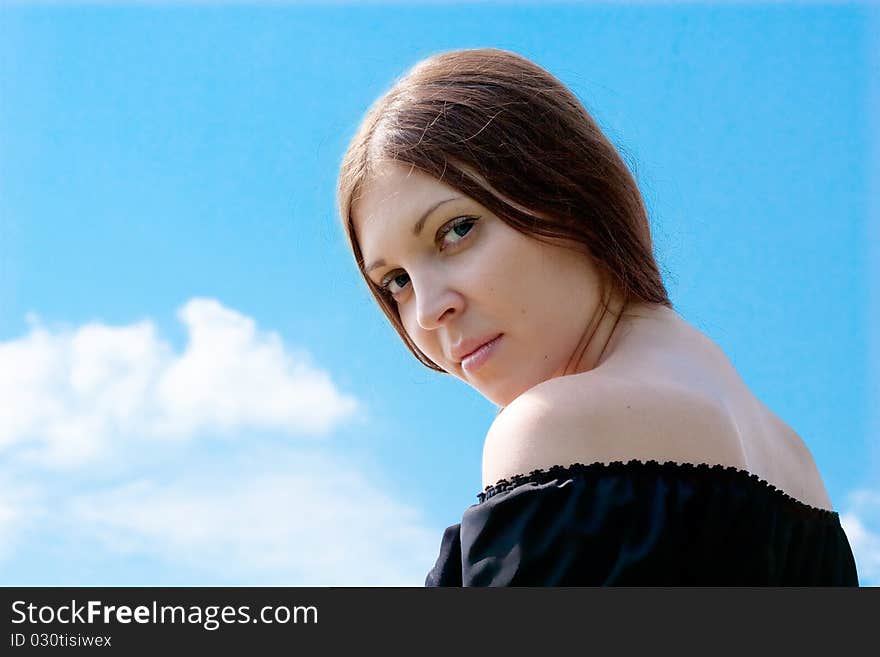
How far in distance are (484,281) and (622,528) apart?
0.66 meters

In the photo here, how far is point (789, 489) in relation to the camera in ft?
6.33

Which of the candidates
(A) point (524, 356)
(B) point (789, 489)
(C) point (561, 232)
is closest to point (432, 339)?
(A) point (524, 356)

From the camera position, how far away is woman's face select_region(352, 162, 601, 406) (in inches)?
82.4

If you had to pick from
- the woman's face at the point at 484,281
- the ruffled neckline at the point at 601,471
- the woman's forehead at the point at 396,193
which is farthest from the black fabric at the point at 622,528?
the woman's forehead at the point at 396,193

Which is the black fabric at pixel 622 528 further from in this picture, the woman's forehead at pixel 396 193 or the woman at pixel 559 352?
the woman's forehead at pixel 396 193

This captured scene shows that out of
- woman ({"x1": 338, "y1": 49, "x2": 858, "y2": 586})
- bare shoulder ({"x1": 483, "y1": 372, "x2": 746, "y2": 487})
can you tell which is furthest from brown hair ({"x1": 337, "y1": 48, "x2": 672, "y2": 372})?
bare shoulder ({"x1": 483, "y1": 372, "x2": 746, "y2": 487})

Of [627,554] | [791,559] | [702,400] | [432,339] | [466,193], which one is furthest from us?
[432,339]

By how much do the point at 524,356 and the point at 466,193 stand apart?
365mm

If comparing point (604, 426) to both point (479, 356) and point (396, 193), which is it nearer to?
point (479, 356)

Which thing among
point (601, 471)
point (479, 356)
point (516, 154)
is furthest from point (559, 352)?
point (601, 471)

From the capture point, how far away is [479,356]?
220 centimetres

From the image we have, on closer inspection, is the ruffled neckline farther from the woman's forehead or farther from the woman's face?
the woman's forehead
